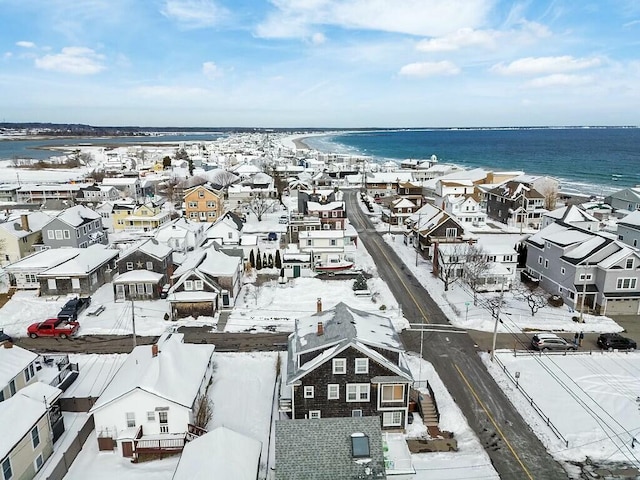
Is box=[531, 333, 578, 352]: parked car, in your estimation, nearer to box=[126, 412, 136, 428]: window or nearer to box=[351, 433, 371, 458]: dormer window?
box=[351, 433, 371, 458]: dormer window

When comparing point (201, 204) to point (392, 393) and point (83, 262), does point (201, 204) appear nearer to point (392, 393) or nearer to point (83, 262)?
point (83, 262)

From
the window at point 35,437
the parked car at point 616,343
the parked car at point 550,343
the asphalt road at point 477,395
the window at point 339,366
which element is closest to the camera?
the window at point 35,437

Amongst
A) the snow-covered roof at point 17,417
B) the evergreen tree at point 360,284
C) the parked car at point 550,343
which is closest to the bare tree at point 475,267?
the parked car at point 550,343

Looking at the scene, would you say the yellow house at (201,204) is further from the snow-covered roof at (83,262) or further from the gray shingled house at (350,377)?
the gray shingled house at (350,377)

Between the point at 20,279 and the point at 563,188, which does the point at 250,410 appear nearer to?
the point at 20,279

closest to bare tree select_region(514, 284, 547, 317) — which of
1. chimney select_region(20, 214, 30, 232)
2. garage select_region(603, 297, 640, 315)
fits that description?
garage select_region(603, 297, 640, 315)

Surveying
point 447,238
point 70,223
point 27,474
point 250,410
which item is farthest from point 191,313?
point 447,238
